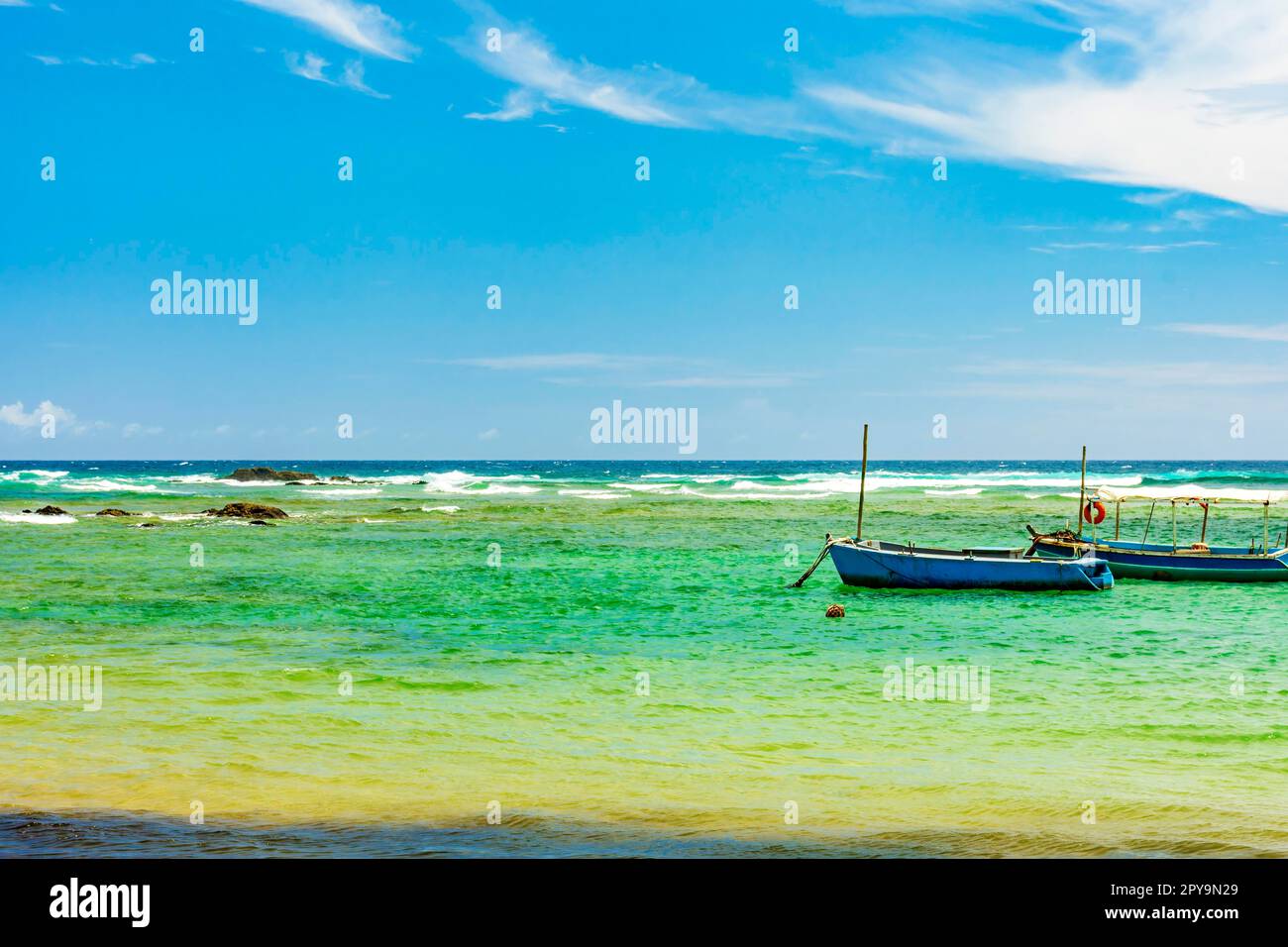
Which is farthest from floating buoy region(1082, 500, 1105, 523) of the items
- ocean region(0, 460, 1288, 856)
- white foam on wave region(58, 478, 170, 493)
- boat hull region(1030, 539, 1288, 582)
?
white foam on wave region(58, 478, 170, 493)

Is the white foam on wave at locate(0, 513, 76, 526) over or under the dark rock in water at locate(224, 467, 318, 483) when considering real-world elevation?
under

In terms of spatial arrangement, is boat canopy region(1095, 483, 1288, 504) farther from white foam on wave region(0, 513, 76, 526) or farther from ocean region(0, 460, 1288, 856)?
white foam on wave region(0, 513, 76, 526)

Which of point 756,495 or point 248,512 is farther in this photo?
point 756,495

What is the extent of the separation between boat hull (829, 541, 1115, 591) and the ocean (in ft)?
1.48

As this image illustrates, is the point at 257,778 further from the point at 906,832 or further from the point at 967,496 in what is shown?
the point at 967,496

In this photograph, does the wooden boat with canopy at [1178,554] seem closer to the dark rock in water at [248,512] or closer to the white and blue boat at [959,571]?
the white and blue boat at [959,571]

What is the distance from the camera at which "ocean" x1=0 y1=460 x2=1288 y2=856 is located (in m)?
8.12

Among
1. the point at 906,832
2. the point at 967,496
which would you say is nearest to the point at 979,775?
the point at 906,832

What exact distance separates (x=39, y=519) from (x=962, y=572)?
40.7m

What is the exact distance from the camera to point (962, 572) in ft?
83.4

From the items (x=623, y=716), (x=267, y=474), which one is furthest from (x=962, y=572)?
(x=267, y=474)

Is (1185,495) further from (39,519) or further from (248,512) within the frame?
(39,519)
